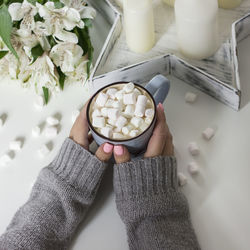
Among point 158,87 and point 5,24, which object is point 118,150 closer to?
point 158,87

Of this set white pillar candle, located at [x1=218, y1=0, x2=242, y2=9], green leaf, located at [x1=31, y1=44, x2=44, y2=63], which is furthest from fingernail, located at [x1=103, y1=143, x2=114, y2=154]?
white pillar candle, located at [x1=218, y1=0, x2=242, y2=9]

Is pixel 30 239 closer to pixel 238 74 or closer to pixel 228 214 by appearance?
pixel 228 214

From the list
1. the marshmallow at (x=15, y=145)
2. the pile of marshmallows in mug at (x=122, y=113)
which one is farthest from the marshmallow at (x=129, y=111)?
the marshmallow at (x=15, y=145)

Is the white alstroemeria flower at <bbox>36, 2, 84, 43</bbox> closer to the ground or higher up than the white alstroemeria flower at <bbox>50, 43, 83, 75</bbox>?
higher up

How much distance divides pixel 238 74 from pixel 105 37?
0.98 feet

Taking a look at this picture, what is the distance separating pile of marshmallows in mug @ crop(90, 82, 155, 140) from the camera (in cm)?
75

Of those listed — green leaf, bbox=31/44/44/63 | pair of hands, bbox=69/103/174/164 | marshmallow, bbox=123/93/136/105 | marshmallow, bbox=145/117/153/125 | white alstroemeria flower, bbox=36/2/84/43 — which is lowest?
pair of hands, bbox=69/103/174/164

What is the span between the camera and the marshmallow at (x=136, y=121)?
75 centimetres

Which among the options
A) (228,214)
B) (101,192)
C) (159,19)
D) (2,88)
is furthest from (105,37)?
(228,214)

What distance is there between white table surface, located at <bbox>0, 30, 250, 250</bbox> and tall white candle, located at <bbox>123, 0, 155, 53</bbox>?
0.10m

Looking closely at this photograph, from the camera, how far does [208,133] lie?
867mm

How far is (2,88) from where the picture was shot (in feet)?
3.28

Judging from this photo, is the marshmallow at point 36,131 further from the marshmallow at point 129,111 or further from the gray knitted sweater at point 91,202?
the marshmallow at point 129,111

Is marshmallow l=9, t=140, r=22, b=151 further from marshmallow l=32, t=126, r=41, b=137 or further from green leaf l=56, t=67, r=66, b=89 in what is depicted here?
green leaf l=56, t=67, r=66, b=89
